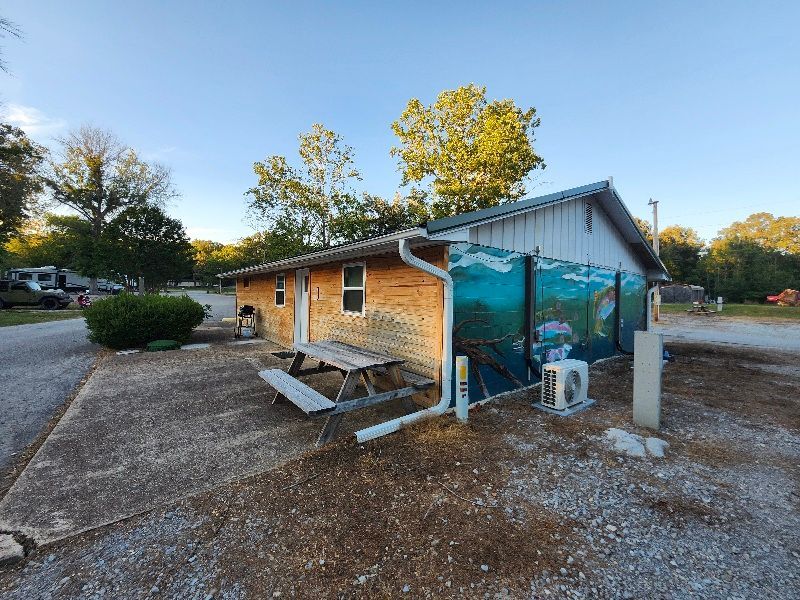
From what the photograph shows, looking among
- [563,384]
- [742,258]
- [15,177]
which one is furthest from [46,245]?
[742,258]

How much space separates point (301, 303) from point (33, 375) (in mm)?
5963

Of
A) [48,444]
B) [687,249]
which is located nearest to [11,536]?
[48,444]

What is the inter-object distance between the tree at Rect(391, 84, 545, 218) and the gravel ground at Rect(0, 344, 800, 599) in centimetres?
1890

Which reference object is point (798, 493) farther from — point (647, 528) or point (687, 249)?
point (687, 249)

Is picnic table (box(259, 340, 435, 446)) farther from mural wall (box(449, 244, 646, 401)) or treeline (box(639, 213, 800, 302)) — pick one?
treeline (box(639, 213, 800, 302))

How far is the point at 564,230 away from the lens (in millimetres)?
7465

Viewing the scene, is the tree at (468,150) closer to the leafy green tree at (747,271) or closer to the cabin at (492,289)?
the cabin at (492,289)

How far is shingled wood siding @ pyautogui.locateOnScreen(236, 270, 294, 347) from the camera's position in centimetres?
1084

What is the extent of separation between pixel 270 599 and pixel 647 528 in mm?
2939

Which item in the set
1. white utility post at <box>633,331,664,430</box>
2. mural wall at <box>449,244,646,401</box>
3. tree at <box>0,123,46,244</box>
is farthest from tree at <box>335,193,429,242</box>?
tree at <box>0,123,46,244</box>

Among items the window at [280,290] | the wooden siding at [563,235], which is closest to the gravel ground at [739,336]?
the wooden siding at [563,235]

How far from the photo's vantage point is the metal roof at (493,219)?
14.8ft

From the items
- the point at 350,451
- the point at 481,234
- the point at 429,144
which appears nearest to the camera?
the point at 350,451

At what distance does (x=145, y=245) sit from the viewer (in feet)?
57.6
